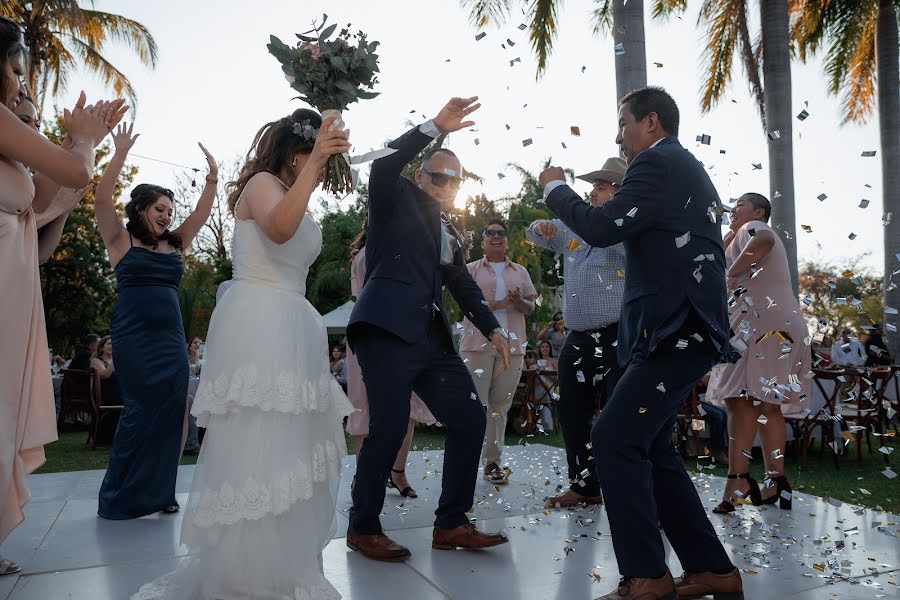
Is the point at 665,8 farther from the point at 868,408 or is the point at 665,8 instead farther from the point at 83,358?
the point at 83,358

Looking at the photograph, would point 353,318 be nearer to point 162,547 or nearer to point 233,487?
point 233,487

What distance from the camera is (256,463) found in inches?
103

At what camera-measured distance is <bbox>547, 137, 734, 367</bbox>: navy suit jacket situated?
112 inches

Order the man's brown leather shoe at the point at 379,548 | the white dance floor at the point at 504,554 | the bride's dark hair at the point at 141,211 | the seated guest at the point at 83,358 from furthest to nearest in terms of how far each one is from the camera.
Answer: the seated guest at the point at 83,358 < the bride's dark hair at the point at 141,211 < the man's brown leather shoe at the point at 379,548 < the white dance floor at the point at 504,554

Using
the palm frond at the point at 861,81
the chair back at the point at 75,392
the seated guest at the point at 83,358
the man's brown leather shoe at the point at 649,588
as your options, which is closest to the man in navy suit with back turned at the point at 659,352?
the man's brown leather shoe at the point at 649,588

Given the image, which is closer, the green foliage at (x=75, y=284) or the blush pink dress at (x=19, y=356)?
the blush pink dress at (x=19, y=356)

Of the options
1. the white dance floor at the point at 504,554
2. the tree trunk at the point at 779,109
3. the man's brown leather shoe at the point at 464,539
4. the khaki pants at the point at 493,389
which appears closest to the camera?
the white dance floor at the point at 504,554

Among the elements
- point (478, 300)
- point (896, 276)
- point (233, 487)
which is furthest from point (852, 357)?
point (233, 487)

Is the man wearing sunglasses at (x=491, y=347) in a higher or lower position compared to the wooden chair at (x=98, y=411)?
higher

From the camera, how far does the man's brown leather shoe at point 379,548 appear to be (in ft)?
11.3

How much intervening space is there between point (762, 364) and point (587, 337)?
1181 millimetres

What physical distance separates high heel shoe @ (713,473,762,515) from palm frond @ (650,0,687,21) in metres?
11.6

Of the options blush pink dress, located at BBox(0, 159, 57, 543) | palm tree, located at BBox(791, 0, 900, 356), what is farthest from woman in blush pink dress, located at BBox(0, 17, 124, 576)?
palm tree, located at BBox(791, 0, 900, 356)

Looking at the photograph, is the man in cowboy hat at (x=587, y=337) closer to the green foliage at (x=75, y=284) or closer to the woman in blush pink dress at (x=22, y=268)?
the woman in blush pink dress at (x=22, y=268)
